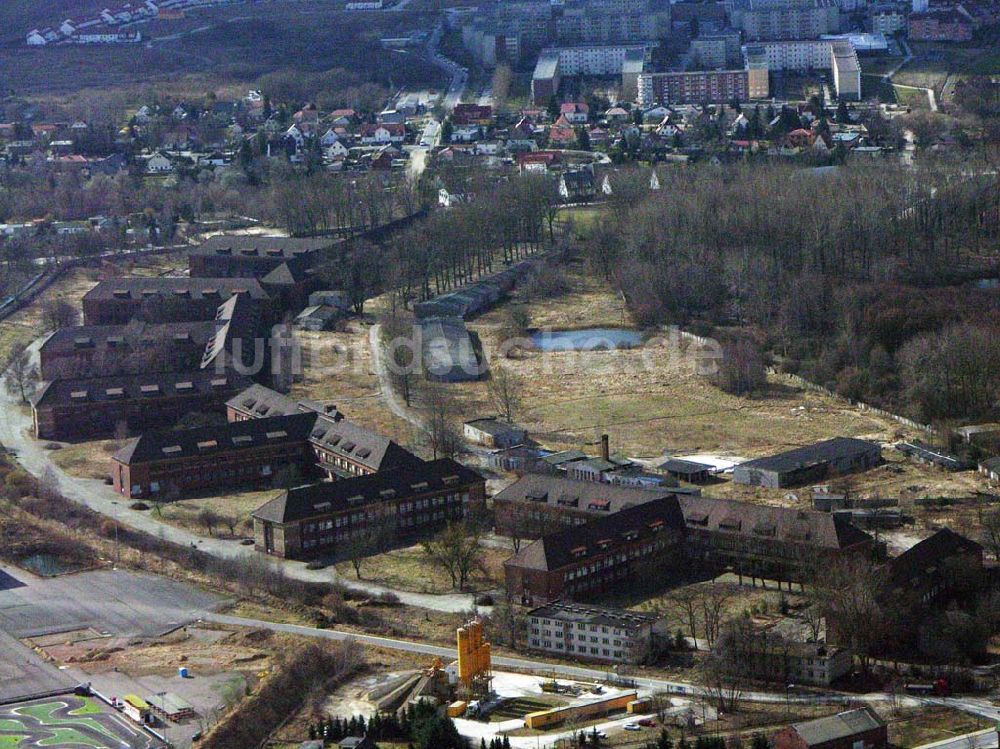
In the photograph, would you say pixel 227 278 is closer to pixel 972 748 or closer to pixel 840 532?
pixel 840 532

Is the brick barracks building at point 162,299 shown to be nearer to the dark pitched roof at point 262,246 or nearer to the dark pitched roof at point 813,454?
the dark pitched roof at point 262,246

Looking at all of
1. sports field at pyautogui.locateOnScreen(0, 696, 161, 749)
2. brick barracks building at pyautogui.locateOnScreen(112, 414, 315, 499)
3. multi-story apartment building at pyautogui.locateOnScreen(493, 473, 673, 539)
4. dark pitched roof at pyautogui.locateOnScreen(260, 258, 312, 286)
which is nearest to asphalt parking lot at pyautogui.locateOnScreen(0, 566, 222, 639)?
sports field at pyautogui.locateOnScreen(0, 696, 161, 749)

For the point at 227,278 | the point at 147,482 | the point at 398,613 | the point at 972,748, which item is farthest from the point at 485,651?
the point at 227,278

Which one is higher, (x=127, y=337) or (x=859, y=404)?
(x=127, y=337)

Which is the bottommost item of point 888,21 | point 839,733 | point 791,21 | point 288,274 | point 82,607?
point 288,274

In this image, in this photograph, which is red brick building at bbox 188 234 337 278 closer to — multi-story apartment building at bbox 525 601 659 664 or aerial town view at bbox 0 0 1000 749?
aerial town view at bbox 0 0 1000 749

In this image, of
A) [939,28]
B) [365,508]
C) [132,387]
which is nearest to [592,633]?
[365,508]

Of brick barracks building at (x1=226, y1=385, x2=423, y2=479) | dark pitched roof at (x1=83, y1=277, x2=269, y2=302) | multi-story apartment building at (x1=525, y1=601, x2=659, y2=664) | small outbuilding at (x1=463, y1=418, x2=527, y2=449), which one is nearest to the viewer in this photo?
multi-story apartment building at (x1=525, y1=601, x2=659, y2=664)

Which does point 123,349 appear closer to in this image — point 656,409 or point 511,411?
point 511,411
